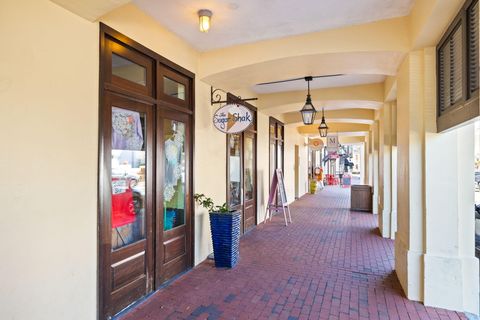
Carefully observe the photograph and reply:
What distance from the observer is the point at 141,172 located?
10.6ft

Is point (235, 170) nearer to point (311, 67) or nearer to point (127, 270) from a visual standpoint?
point (311, 67)

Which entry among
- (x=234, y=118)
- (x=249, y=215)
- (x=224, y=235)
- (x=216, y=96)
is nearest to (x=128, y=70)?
(x=234, y=118)

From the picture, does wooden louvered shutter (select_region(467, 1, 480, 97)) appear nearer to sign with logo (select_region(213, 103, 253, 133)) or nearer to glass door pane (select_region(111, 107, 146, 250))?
sign with logo (select_region(213, 103, 253, 133))

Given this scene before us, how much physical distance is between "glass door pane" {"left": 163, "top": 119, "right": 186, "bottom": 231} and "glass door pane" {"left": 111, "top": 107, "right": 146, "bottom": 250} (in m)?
0.43

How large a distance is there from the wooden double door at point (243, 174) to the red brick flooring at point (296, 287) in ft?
2.76

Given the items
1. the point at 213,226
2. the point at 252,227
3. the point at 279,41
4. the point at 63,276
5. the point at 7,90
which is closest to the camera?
the point at 7,90

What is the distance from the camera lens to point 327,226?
6.88 meters

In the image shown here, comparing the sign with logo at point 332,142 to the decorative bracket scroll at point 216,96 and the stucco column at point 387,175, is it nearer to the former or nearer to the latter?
the stucco column at point 387,175

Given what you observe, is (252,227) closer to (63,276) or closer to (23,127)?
(63,276)

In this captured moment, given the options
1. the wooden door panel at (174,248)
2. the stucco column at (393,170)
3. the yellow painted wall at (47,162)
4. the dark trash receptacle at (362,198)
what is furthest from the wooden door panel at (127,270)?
the dark trash receptacle at (362,198)

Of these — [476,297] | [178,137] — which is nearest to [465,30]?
[476,297]

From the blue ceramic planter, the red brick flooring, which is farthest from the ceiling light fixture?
the red brick flooring

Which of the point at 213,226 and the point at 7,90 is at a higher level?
the point at 7,90

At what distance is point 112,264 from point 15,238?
39.7 inches
